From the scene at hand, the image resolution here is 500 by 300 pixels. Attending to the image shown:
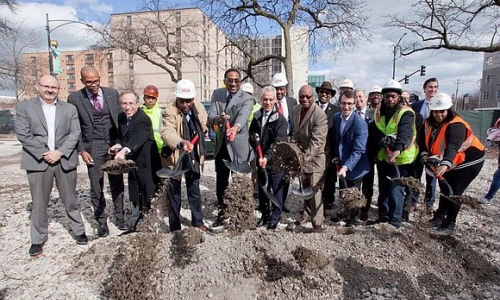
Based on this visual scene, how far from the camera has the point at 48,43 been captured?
43.1 feet

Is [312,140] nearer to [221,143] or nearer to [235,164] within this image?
[235,164]

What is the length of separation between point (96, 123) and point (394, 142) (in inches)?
132

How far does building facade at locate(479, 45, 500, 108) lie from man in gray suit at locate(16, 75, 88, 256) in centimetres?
5972

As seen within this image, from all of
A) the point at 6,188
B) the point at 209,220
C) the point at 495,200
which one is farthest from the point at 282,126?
the point at 6,188

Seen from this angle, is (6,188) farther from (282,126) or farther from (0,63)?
(0,63)

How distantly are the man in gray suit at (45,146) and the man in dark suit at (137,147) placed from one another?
1.52 ft

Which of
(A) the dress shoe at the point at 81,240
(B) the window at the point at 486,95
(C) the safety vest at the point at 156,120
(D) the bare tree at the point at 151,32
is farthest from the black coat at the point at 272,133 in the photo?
(B) the window at the point at 486,95

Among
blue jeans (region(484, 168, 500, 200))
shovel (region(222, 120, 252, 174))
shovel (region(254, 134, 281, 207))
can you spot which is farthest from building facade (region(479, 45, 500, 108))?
shovel (region(222, 120, 252, 174))

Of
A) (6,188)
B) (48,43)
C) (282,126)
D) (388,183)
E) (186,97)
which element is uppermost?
(48,43)

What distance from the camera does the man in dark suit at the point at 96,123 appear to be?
133 inches

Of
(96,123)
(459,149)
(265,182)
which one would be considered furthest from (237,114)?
(459,149)

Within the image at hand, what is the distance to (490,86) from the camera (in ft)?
161

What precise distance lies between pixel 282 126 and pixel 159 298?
2.16 meters

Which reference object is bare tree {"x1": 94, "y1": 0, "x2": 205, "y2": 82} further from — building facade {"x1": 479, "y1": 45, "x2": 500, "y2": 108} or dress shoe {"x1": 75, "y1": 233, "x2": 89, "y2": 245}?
building facade {"x1": 479, "y1": 45, "x2": 500, "y2": 108}
